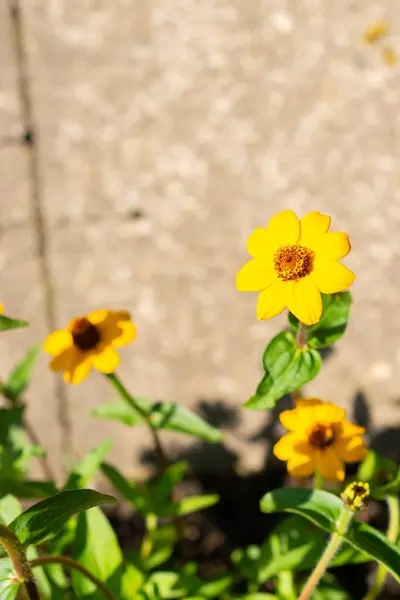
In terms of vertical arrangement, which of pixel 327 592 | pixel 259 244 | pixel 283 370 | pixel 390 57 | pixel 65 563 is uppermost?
pixel 390 57

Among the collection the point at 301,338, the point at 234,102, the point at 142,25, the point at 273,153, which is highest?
the point at 142,25

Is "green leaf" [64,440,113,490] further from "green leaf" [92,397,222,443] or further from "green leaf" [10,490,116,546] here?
"green leaf" [10,490,116,546]

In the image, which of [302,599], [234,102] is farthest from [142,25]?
[302,599]

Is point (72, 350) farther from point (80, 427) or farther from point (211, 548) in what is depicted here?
point (211, 548)

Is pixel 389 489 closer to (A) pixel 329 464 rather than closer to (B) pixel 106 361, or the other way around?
(A) pixel 329 464

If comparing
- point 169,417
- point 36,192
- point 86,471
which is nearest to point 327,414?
point 169,417

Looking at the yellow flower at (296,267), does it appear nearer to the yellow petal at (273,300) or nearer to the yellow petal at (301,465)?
the yellow petal at (273,300)

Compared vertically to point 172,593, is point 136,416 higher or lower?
higher
